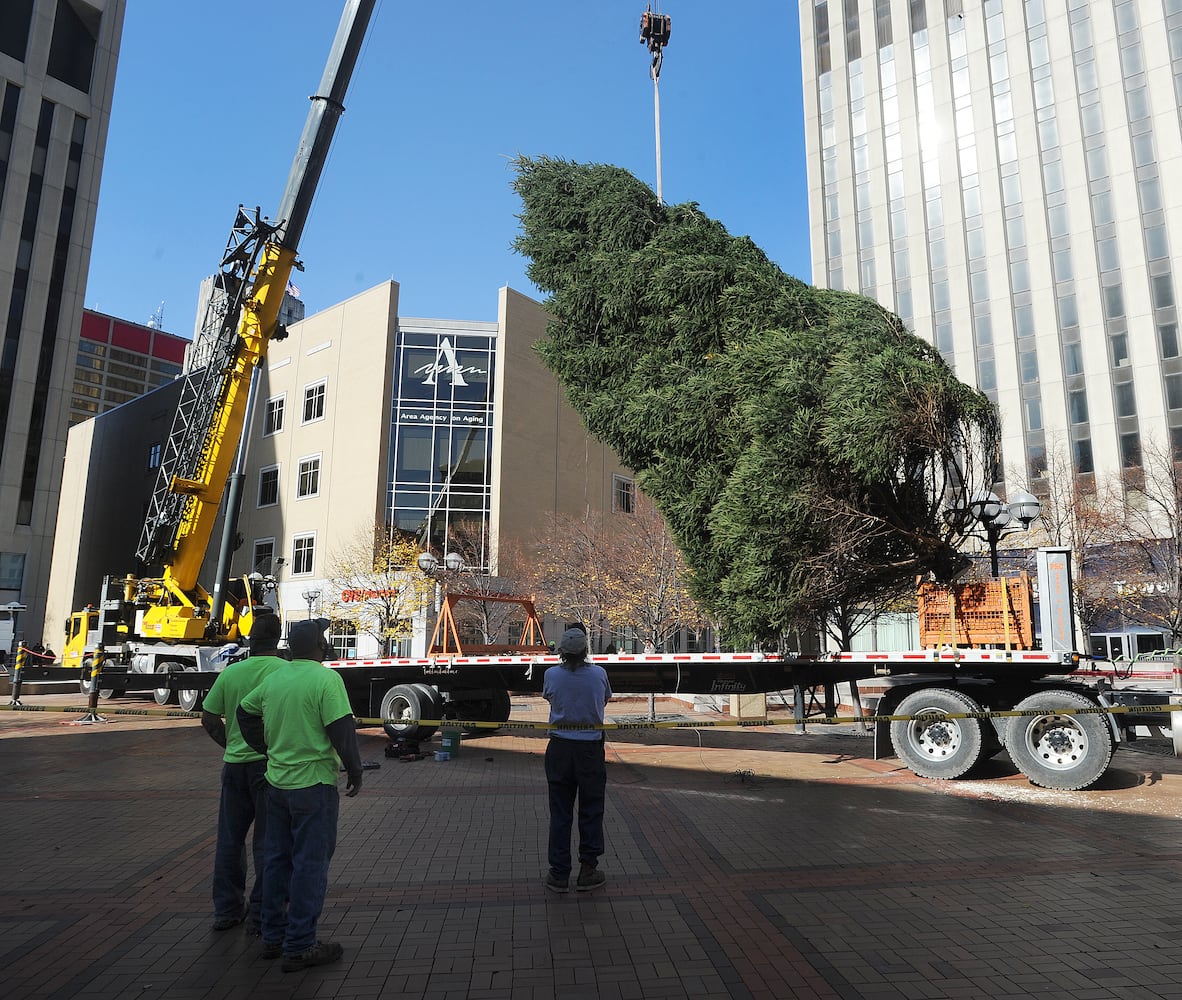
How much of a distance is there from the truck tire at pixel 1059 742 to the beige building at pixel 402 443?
2474cm

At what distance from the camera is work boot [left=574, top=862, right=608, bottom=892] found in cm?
545

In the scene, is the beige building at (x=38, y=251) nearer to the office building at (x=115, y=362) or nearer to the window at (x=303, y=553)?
the window at (x=303, y=553)

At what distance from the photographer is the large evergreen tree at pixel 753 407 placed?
37.8 feet

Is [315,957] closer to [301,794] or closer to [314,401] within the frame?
[301,794]

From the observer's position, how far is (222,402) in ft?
59.6

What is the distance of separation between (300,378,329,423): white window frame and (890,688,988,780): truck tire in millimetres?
31170

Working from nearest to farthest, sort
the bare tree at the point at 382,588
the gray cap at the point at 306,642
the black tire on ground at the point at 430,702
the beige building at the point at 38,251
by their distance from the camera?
the gray cap at the point at 306,642
the black tire on ground at the point at 430,702
the bare tree at the point at 382,588
the beige building at the point at 38,251

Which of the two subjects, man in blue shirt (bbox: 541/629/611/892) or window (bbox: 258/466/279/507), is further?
window (bbox: 258/466/279/507)

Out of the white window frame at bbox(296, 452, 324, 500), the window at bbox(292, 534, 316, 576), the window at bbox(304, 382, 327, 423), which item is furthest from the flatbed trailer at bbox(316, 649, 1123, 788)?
the window at bbox(304, 382, 327, 423)

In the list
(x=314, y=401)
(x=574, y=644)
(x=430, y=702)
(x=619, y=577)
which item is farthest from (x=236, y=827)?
(x=314, y=401)

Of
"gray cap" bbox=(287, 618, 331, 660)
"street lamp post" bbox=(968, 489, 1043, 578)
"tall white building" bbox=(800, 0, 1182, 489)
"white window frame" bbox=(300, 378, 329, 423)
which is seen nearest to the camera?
"gray cap" bbox=(287, 618, 331, 660)

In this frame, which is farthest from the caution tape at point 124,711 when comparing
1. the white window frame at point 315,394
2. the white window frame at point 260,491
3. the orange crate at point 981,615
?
the white window frame at point 315,394

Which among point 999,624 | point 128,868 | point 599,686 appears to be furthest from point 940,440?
point 128,868

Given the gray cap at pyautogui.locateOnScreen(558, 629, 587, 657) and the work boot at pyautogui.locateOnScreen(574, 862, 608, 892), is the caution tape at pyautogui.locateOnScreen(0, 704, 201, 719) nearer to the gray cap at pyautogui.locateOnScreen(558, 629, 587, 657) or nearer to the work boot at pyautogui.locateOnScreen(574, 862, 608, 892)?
the gray cap at pyautogui.locateOnScreen(558, 629, 587, 657)
